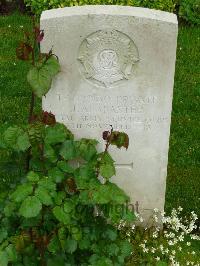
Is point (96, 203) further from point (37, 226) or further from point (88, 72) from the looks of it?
point (88, 72)

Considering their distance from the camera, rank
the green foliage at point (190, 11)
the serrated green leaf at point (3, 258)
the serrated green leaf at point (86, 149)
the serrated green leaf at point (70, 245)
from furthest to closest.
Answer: the green foliage at point (190, 11) < the serrated green leaf at point (86, 149) < the serrated green leaf at point (70, 245) < the serrated green leaf at point (3, 258)

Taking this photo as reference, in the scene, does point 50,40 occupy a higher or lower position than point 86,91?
higher

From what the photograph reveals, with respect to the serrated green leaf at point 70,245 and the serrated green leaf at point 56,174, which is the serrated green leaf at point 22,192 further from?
the serrated green leaf at point 70,245

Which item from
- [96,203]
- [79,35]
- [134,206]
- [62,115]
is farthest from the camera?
[134,206]

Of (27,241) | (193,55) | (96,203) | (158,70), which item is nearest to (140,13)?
(158,70)

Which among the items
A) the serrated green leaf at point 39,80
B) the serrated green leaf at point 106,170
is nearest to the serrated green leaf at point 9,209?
the serrated green leaf at point 106,170

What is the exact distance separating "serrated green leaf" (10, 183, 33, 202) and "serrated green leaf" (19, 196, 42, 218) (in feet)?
0.11

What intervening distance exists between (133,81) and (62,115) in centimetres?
54

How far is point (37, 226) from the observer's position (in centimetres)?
411

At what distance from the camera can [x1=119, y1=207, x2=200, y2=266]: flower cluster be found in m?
4.78

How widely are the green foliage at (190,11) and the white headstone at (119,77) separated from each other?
461cm

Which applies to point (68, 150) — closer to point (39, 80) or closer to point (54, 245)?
point (39, 80)

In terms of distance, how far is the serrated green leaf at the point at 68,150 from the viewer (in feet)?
13.7

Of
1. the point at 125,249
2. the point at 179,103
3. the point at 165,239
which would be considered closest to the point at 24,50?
the point at 125,249
